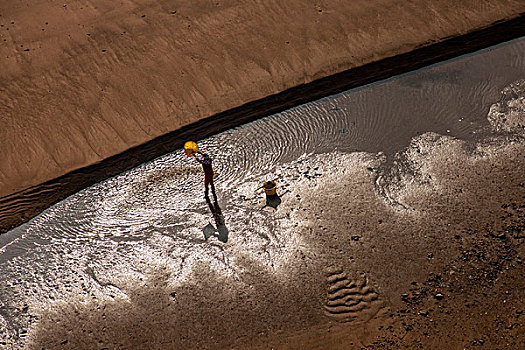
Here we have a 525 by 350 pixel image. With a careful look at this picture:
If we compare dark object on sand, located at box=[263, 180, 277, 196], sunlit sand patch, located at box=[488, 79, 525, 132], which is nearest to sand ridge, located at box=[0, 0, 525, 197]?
sunlit sand patch, located at box=[488, 79, 525, 132]

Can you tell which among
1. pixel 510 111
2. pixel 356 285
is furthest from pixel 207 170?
pixel 510 111

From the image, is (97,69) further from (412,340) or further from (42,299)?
(412,340)

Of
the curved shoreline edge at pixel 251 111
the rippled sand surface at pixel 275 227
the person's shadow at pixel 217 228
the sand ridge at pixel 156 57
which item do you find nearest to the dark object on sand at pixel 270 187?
the rippled sand surface at pixel 275 227

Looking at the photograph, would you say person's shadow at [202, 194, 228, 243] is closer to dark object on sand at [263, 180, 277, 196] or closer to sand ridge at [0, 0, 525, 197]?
dark object on sand at [263, 180, 277, 196]

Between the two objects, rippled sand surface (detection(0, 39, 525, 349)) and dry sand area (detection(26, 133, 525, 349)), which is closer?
dry sand area (detection(26, 133, 525, 349))

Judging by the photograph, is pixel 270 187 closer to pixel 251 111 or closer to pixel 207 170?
pixel 207 170
